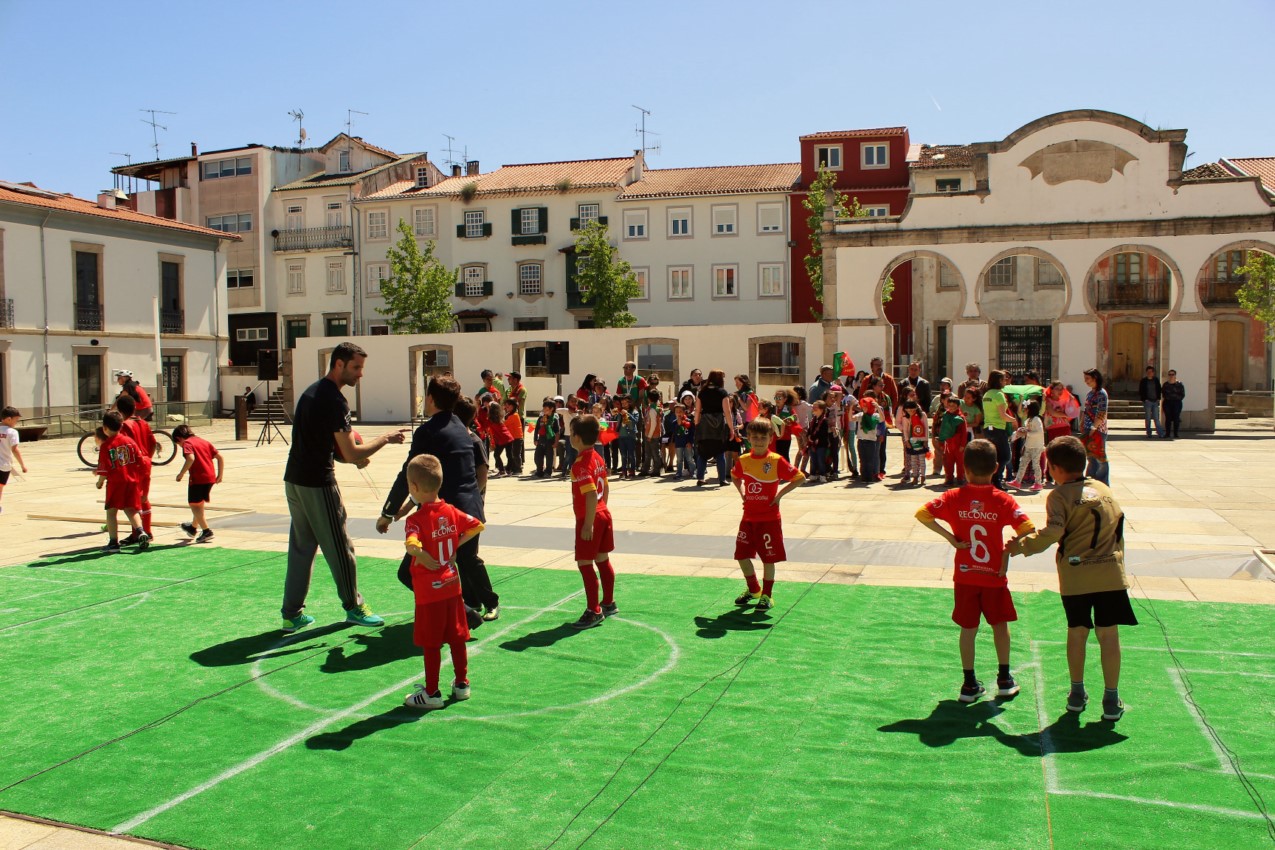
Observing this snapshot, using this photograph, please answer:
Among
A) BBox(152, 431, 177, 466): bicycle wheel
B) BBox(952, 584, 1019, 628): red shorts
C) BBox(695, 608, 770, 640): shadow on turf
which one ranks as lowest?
BBox(695, 608, 770, 640): shadow on turf

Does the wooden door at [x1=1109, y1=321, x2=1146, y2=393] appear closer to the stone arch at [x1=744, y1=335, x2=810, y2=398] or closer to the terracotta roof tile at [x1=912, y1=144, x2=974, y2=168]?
the terracotta roof tile at [x1=912, y1=144, x2=974, y2=168]

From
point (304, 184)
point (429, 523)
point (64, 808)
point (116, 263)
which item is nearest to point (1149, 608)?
point (429, 523)

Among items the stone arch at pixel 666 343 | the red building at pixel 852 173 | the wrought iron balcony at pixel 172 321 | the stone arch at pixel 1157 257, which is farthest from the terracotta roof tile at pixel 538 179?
the stone arch at pixel 1157 257

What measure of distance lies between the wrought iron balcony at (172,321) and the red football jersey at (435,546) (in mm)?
39187

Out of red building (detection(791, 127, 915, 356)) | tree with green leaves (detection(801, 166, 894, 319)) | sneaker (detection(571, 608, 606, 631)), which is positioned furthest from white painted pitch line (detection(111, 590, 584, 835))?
red building (detection(791, 127, 915, 356))

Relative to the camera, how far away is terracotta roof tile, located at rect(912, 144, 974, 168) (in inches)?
1777

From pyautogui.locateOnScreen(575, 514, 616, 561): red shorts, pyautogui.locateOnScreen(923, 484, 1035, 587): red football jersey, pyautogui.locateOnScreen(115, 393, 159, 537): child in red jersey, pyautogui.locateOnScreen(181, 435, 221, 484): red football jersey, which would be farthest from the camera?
pyautogui.locateOnScreen(181, 435, 221, 484): red football jersey

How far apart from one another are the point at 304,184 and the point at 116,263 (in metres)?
16.5

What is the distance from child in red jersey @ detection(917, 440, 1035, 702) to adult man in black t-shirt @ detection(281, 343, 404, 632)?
12.4ft

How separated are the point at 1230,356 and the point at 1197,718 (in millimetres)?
42888

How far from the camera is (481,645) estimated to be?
7.04 m

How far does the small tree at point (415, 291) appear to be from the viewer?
48.2 metres

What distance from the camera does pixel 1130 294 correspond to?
43.0m

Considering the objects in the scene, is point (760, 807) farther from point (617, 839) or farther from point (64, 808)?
point (64, 808)
